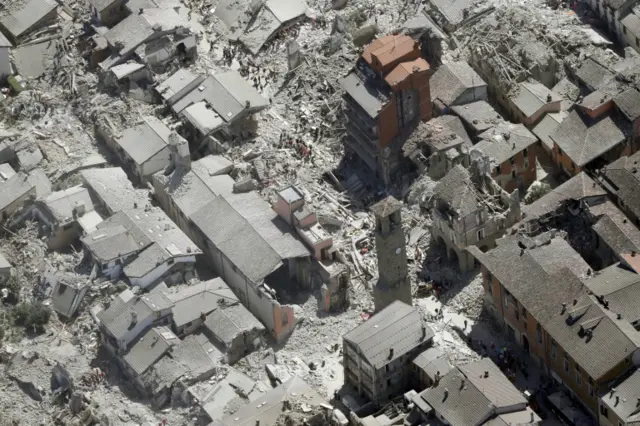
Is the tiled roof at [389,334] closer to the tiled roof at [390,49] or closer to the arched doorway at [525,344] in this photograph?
the arched doorway at [525,344]

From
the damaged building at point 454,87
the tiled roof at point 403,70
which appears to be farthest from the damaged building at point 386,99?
the damaged building at point 454,87

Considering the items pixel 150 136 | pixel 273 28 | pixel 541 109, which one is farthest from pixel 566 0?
pixel 150 136

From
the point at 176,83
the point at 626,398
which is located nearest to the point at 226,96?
the point at 176,83

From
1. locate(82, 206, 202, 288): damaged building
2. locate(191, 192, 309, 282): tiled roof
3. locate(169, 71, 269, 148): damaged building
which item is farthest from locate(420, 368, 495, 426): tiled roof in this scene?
locate(169, 71, 269, 148): damaged building

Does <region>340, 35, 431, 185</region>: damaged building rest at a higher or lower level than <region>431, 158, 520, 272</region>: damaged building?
higher

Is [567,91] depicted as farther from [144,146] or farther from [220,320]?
[220,320]

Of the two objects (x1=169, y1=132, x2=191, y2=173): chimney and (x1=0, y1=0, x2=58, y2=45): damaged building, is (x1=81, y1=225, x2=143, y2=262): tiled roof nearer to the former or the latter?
(x1=169, y1=132, x2=191, y2=173): chimney
